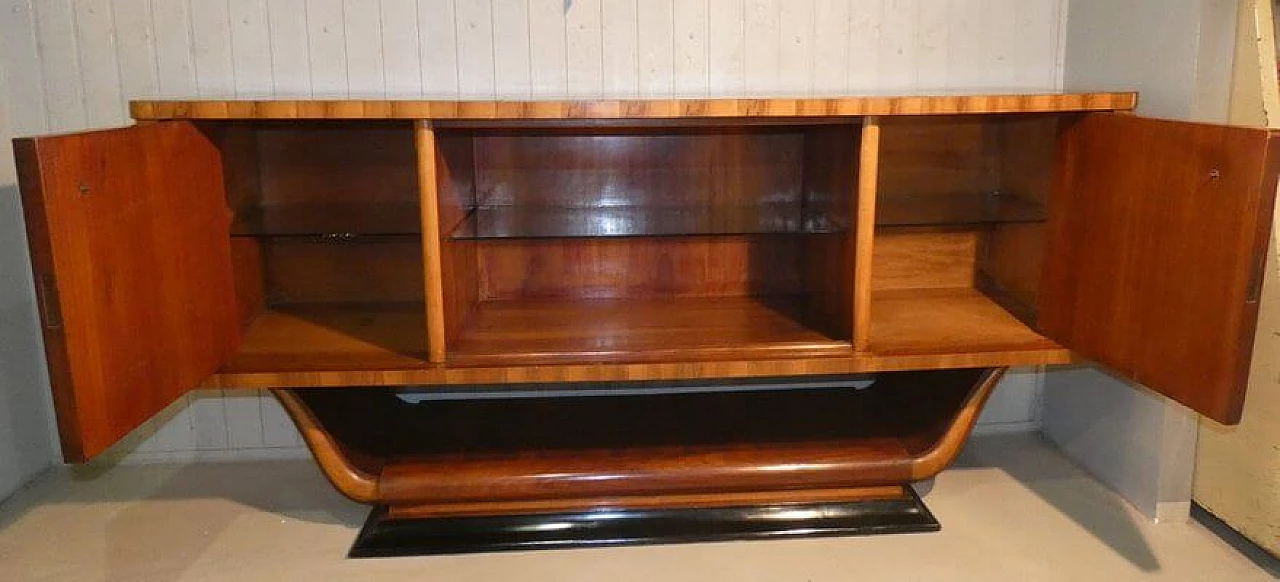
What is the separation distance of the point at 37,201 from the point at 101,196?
0.38 feet

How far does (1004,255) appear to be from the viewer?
1.98 metres

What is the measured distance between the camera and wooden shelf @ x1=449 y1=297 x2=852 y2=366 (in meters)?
1.64

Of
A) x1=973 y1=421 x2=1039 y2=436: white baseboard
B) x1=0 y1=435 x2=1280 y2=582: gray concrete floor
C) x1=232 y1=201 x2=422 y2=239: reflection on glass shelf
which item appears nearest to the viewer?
x1=0 y1=435 x2=1280 y2=582: gray concrete floor

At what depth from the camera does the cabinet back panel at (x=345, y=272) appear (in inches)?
79.0

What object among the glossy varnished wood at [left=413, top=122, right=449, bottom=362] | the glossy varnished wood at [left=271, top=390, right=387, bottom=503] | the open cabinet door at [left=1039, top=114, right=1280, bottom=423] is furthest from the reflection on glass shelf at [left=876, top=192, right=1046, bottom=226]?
the glossy varnished wood at [left=271, top=390, right=387, bottom=503]

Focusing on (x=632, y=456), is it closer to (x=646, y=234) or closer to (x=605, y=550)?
(x=605, y=550)

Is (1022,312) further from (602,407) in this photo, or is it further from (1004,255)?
(602,407)

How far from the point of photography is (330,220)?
1821mm

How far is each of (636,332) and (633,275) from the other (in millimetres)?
310

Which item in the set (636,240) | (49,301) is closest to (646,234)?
(636,240)

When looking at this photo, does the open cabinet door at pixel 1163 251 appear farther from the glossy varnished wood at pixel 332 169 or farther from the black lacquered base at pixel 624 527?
the glossy varnished wood at pixel 332 169

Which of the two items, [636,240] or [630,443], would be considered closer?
[630,443]

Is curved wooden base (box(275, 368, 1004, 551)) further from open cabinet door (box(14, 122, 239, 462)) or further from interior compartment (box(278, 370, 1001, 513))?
open cabinet door (box(14, 122, 239, 462))

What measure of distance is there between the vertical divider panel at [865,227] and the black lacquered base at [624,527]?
0.35 metres
